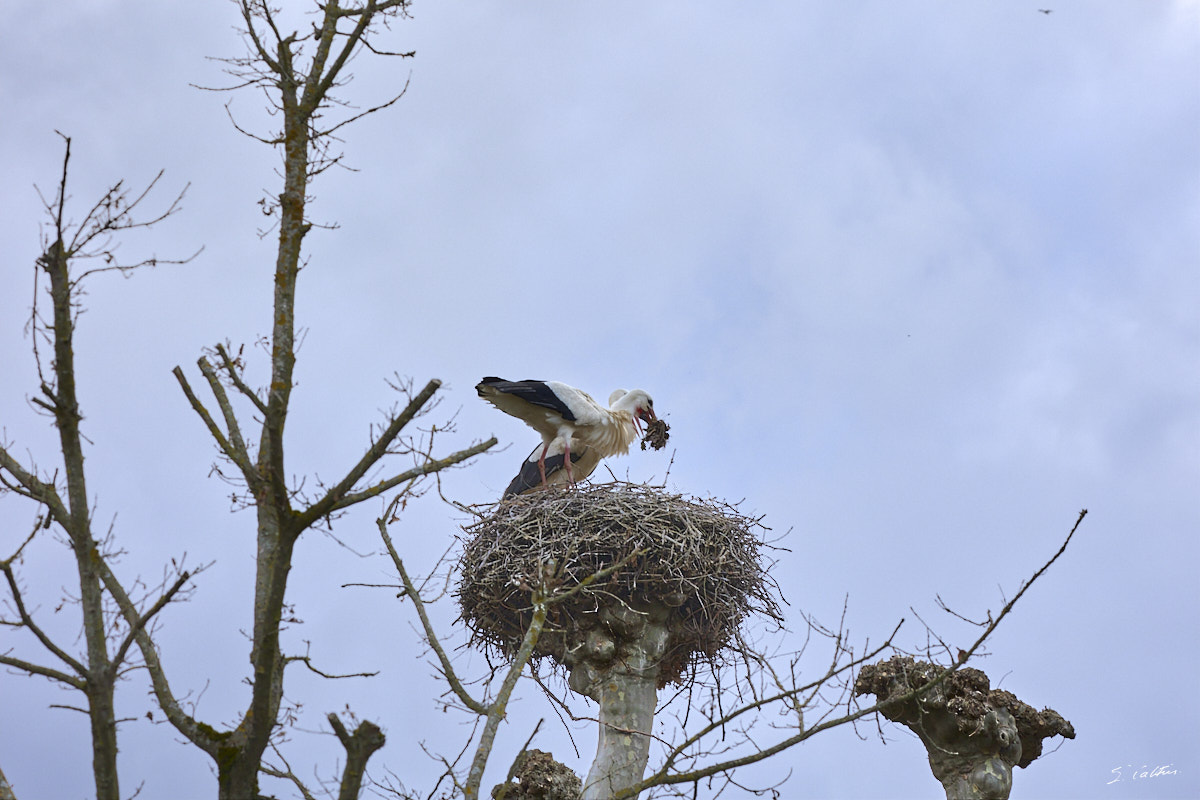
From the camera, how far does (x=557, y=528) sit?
341 inches

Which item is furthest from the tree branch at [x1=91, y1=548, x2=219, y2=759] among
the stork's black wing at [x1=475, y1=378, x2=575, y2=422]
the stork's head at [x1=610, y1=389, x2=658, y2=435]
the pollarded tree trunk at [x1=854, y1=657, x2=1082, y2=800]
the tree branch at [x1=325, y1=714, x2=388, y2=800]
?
the stork's head at [x1=610, y1=389, x2=658, y2=435]

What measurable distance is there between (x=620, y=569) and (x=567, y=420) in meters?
2.77

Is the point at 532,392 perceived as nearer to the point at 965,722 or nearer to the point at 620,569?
the point at 620,569

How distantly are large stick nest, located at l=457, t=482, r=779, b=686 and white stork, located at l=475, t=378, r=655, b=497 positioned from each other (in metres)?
1.40

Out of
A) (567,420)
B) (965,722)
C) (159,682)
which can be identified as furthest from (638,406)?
(159,682)

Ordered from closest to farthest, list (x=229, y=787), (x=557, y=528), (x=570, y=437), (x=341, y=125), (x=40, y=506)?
1. (x=229, y=787)
2. (x=40, y=506)
3. (x=341, y=125)
4. (x=557, y=528)
5. (x=570, y=437)

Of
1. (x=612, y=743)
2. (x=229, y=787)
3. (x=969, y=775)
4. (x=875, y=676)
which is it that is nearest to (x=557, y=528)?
(x=612, y=743)

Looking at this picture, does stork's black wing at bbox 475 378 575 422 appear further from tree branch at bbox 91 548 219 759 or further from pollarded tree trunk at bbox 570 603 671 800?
tree branch at bbox 91 548 219 759

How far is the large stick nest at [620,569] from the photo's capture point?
27.2 feet

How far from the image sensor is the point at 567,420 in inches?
416

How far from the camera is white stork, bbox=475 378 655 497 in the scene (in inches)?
412

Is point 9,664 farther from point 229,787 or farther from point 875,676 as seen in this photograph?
point 875,676

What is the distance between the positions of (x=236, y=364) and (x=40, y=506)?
109cm

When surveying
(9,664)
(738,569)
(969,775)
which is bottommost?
(9,664)
